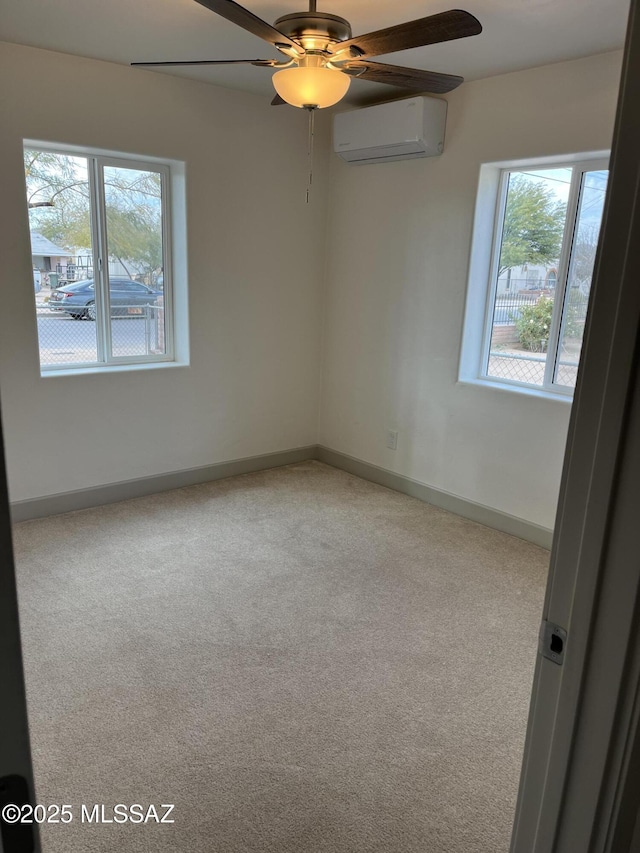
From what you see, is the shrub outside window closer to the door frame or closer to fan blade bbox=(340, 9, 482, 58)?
fan blade bbox=(340, 9, 482, 58)

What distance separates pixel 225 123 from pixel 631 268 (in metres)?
3.72

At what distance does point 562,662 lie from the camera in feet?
2.81

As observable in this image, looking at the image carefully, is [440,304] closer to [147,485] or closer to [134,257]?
[134,257]

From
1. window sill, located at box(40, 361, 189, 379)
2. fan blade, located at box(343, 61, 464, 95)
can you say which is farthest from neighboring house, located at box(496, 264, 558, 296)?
window sill, located at box(40, 361, 189, 379)

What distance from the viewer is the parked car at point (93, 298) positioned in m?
3.60

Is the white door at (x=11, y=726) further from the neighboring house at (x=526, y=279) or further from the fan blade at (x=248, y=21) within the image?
the neighboring house at (x=526, y=279)

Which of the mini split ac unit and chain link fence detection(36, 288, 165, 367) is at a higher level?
the mini split ac unit

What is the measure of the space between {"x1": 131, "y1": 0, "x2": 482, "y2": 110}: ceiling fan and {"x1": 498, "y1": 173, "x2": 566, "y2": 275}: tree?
4.12 feet

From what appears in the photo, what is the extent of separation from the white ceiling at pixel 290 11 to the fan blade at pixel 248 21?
1.84 ft

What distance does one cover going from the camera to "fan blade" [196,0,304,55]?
1.79 m

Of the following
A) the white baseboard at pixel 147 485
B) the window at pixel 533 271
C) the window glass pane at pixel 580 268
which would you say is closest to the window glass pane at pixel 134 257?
the white baseboard at pixel 147 485

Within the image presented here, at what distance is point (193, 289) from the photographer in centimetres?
396

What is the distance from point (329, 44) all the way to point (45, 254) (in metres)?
2.13

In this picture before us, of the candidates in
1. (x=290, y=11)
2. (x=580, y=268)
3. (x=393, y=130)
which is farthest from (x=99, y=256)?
(x=580, y=268)
